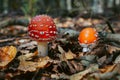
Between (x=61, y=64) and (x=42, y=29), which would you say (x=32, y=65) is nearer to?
(x=61, y=64)

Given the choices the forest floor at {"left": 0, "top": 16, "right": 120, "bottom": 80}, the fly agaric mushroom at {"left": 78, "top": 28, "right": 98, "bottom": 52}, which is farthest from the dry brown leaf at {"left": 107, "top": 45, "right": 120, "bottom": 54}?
the fly agaric mushroom at {"left": 78, "top": 28, "right": 98, "bottom": 52}

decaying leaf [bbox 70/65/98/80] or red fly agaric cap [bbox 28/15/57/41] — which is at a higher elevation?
red fly agaric cap [bbox 28/15/57/41]

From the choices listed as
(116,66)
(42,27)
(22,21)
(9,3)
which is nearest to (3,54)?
(42,27)

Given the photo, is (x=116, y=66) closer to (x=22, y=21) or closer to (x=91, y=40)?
(x=91, y=40)

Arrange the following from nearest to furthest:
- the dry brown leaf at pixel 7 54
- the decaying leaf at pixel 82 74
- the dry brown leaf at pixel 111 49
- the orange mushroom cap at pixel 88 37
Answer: the decaying leaf at pixel 82 74 < the dry brown leaf at pixel 7 54 < the dry brown leaf at pixel 111 49 < the orange mushroom cap at pixel 88 37

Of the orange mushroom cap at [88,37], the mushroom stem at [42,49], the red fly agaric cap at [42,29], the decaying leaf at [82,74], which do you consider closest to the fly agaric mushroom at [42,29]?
the red fly agaric cap at [42,29]

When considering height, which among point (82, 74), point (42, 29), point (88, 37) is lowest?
point (82, 74)

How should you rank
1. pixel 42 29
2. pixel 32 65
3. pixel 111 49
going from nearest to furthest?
pixel 32 65, pixel 42 29, pixel 111 49

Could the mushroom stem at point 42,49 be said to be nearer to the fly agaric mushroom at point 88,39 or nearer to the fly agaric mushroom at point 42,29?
the fly agaric mushroom at point 42,29

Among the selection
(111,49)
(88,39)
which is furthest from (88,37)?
(111,49)

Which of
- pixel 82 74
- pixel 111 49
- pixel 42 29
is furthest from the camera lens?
pixel 111 49

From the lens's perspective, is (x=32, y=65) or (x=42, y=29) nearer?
(x=32, y=65)

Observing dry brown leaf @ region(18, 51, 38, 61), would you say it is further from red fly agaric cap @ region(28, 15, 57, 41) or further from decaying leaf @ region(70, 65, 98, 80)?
decaying leaf @ region(70, 65, 98, 80)

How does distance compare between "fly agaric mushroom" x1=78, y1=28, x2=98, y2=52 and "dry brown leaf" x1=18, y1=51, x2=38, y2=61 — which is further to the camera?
"fly agaric mushroom" x1=78, y1=28, x2=98, y2=52
